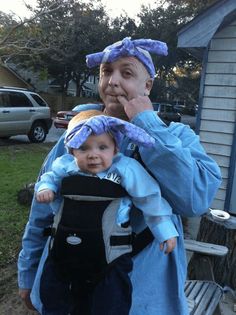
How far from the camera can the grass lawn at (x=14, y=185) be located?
4.77m

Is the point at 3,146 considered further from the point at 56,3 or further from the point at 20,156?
the point at 56,3

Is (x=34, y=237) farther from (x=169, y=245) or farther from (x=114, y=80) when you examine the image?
(x=114, y=80)

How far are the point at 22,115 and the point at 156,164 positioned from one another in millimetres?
13011

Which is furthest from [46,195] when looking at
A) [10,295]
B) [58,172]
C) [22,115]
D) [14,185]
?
[22,115]

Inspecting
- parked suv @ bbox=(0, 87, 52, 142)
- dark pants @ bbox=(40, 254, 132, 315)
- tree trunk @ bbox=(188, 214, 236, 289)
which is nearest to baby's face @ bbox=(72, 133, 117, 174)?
dark pants @ bbox=(40, 254, 132, 315)

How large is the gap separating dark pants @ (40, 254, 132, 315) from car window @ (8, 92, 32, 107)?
42.0 feet

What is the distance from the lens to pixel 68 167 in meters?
1.58

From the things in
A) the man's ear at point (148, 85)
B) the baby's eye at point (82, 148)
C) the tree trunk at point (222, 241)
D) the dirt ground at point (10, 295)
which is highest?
the man's ear at point (148, 85)

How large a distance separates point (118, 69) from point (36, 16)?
51.8ft

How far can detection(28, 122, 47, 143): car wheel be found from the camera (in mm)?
14453

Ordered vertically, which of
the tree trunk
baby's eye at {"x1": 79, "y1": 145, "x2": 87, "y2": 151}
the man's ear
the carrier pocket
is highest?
the man's ear

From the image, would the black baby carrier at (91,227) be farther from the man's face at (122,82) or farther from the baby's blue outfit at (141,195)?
the man's face at (122,82)

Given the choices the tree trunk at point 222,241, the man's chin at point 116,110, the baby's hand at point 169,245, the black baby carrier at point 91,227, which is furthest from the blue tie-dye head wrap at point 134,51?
the tree trunk at point 222,241

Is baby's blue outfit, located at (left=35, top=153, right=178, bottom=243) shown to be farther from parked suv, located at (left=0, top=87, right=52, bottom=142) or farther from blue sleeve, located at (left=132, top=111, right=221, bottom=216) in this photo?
parked suv, located at (left=0, top=87, right=52, bottom=142)
